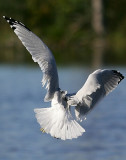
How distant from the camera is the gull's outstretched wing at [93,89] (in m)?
6.59

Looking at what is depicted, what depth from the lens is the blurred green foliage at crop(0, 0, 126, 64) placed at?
27.8m

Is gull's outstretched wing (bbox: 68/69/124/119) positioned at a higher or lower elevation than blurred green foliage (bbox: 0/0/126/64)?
lower

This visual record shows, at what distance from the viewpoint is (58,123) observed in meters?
6.48

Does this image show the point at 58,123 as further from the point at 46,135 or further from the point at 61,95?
the point at 46,135

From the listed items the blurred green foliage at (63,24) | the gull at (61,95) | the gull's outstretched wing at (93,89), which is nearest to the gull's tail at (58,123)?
the gull at (61,95)

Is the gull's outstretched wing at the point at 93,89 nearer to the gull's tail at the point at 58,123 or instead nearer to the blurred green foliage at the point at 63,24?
the gull's tail at the point at 58,123

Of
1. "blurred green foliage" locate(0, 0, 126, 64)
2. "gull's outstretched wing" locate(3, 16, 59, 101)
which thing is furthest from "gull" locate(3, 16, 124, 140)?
"blurred green foliage" locate(0, 0, 126, 64)

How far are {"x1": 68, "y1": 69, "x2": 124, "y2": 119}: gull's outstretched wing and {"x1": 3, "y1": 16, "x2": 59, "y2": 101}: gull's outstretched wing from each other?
266mm

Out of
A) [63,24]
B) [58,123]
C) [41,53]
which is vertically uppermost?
[63,24]

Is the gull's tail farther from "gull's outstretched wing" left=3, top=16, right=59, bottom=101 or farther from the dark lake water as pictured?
the dark lake water

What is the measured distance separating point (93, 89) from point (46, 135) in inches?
145

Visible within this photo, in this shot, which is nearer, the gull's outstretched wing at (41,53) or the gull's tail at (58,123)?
the gull's tail at (58,123)

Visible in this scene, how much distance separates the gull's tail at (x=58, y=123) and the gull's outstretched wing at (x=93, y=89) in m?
0.17

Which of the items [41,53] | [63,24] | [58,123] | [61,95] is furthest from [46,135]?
[63,24]
